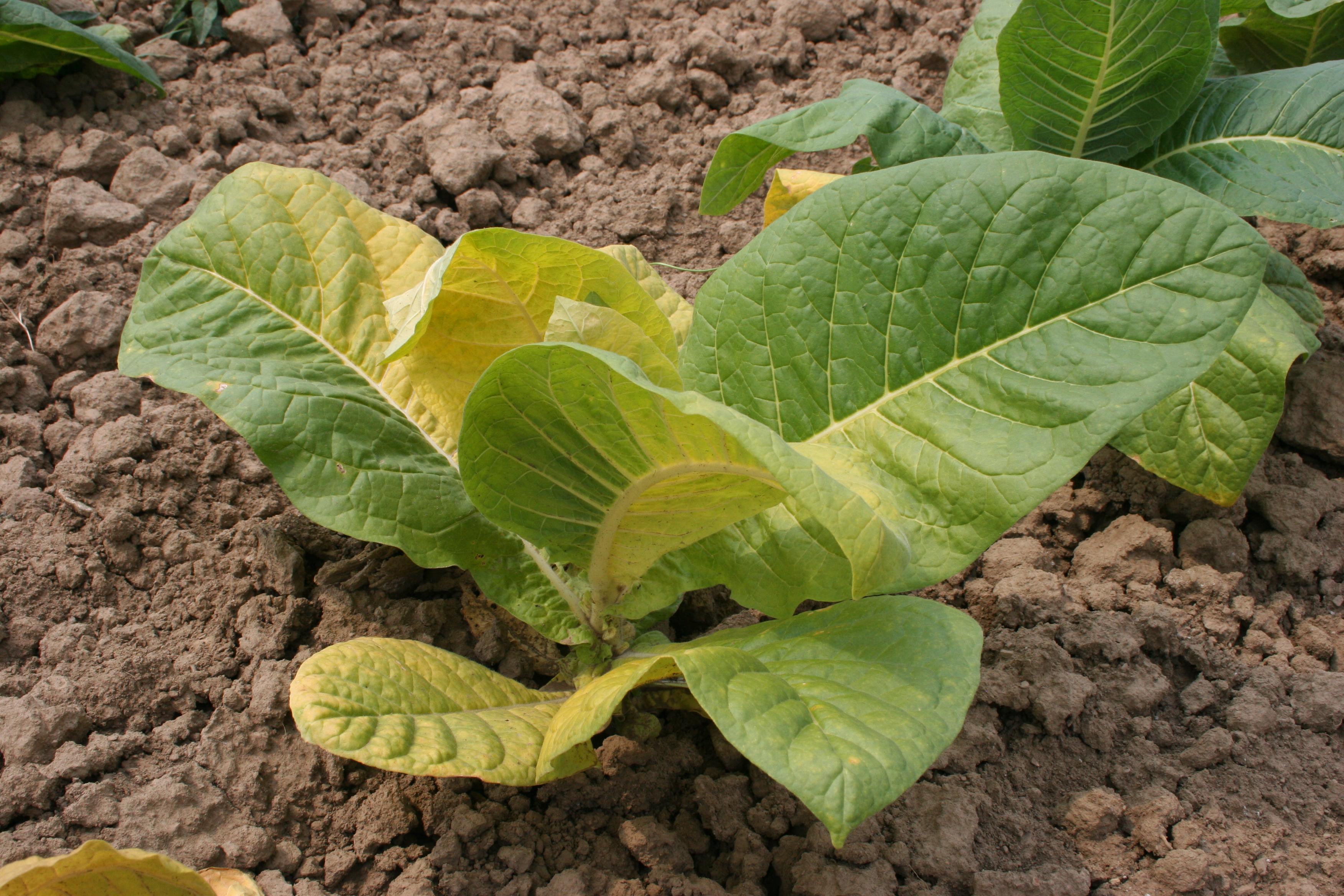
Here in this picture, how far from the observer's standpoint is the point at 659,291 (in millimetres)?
1933

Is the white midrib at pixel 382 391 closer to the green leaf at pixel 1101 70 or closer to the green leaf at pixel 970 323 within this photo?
the green leaf at pixel 970 323

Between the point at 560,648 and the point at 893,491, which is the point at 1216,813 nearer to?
the point at 893,491

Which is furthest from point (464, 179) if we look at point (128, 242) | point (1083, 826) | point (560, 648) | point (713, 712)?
point (1083, 826)

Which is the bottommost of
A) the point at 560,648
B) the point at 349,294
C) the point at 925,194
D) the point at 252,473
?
the point at 560,648

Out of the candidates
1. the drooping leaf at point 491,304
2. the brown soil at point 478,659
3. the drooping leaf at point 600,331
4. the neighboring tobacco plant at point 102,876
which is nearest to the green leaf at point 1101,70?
the brown soil at point 478,659

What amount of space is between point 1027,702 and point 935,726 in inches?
23.7

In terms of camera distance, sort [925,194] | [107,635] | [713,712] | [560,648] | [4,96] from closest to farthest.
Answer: [713,712] → [925,194] → [107,635] → [560,648] → [4,96]

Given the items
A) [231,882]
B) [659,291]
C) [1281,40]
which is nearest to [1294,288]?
[1281,40]

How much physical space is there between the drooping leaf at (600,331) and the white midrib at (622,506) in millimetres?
163

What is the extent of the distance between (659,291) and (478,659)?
2.60ft

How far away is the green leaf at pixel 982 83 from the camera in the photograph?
2.35 meters

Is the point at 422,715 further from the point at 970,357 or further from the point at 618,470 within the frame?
the point at 970,357

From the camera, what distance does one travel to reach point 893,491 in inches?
56.6

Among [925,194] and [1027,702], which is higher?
[925,194]
